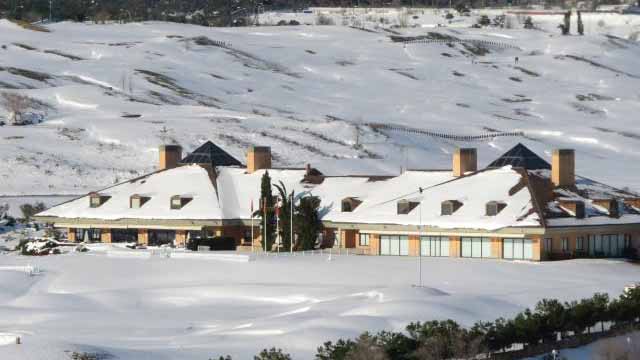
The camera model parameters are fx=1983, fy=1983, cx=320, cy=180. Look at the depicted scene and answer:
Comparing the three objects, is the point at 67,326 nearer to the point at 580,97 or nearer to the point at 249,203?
the point at 249,203

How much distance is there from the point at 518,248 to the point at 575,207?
8.82 feet

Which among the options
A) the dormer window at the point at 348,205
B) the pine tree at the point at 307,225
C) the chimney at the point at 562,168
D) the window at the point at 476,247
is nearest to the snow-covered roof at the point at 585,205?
the chimney at the point at 562,168

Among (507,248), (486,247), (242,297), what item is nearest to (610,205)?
(507,248)

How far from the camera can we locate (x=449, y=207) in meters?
75.3

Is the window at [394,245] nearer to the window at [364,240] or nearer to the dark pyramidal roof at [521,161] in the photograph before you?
the window at [364,240]

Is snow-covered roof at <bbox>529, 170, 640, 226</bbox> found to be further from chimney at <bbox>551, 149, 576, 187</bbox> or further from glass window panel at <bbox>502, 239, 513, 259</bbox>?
glass window panel at <bbox>502, 239, 513, 259</bbox>

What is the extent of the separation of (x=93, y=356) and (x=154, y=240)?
29.4 m

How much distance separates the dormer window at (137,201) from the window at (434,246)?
13320mm

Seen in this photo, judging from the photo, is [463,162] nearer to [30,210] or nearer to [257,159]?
[257,159]

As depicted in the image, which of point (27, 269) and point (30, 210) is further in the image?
point (30, 210)

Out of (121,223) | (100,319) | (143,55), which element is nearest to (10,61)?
(143,55)

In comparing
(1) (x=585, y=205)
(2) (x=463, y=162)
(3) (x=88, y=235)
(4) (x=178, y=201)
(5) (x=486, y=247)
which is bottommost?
(3) (x=88, y=235)

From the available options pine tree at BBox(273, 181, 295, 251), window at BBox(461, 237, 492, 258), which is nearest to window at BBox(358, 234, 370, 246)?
pine tree at BBox(273, 181, 295, 251)

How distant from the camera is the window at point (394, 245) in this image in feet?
250
